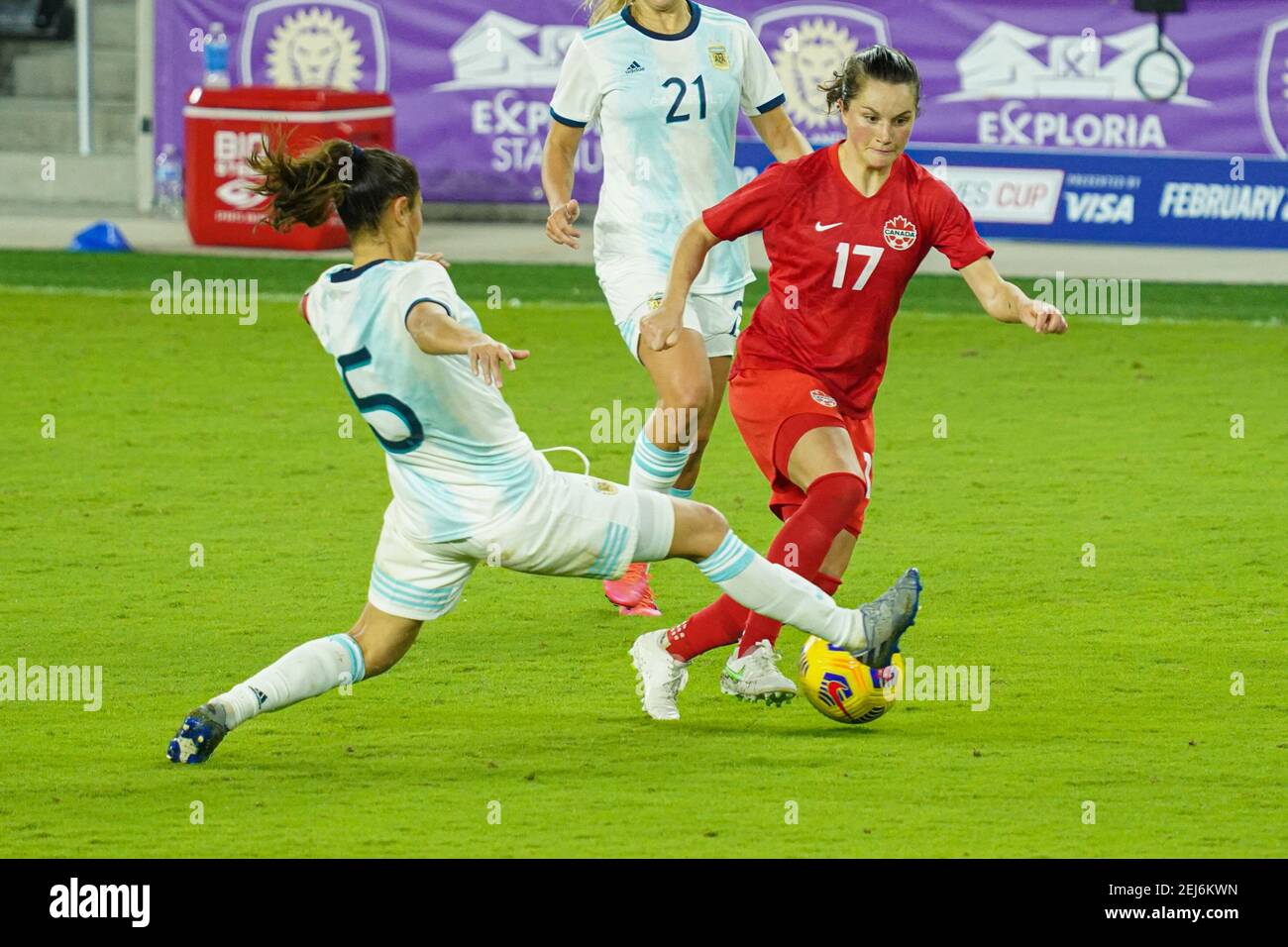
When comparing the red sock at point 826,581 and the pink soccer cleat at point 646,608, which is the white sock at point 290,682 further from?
the pink soccer cleat at point 646,608

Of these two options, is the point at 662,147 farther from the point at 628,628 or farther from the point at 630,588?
the point at 628,628

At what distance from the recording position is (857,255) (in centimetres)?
569

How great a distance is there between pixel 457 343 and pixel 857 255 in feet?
4.74

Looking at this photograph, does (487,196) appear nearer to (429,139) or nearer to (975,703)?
(429,139)

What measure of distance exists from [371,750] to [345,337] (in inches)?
45.5

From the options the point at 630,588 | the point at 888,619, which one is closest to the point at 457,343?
the point at 888,619

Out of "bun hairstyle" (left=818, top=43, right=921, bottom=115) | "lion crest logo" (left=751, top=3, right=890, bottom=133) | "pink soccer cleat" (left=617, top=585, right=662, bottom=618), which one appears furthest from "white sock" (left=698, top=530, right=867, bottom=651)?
"lion crest logo" (left=751, top=3, right=890, bottom=133)

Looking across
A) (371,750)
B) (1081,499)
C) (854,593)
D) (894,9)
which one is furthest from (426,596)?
(894,9)

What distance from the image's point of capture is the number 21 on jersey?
224 inches

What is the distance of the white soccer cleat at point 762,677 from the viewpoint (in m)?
5.63

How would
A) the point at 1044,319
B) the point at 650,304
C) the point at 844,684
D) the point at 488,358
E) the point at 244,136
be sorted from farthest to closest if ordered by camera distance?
the point at 244,136 → the point at 650,304 → the point at 844,684 → the point at 1044,319 → the point at 488,358

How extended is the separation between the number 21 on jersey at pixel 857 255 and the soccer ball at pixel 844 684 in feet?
3.24

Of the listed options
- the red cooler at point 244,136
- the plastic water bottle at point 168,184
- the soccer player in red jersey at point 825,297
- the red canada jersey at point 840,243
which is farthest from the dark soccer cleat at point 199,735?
the plastic water bottle at point 168,184

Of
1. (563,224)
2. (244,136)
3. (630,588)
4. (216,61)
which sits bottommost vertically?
(630,588)
